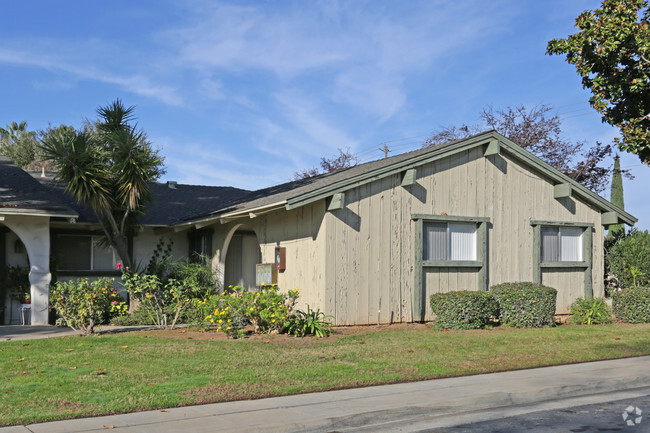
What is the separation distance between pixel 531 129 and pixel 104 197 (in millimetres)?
23737

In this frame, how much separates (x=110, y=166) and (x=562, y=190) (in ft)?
39.1

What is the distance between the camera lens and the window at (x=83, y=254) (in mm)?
18375

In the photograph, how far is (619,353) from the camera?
1152 cm

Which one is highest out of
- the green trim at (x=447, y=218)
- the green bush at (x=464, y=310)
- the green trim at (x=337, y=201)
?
the green trim at (x=337, y=201)

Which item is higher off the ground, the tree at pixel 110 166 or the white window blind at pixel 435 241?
the tree at pixel 110 166

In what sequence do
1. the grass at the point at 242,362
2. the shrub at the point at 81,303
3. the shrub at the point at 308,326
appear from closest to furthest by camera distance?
1. the grass at the point at 242,362
2. the shrub at the point at 308,326
3. the shrub at the point at 81,303

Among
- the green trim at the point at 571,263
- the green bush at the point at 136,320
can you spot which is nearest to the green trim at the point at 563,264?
the green trim at the point at 571,263

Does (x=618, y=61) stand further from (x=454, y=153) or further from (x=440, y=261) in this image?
(x=440, y=261)

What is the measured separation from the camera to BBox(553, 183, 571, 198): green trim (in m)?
17.1

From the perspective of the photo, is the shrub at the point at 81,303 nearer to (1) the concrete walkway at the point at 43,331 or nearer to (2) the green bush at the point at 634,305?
(1) the concrete walkway at the point at 43,331

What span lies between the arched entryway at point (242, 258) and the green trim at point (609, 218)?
32.7 ft

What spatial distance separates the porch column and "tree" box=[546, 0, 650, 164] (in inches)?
499

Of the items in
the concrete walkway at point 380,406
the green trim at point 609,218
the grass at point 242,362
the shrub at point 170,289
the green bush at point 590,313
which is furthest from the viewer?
the green trim at point 609,218

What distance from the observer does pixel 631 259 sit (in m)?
18.1
